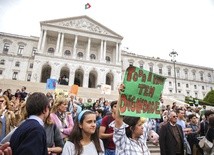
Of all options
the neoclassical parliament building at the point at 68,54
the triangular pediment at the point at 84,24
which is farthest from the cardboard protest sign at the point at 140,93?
the triangular pediment at the point at 84,24

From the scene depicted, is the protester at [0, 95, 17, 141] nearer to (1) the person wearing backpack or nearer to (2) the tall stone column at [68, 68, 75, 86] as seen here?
(1) the person wearing backpack

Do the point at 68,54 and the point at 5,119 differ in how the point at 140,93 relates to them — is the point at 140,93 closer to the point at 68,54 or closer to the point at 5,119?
the point at 5,119

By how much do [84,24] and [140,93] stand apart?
4324 centimetres

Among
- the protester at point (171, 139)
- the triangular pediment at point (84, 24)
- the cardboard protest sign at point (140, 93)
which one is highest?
the triangular pediment at point (84, 24)

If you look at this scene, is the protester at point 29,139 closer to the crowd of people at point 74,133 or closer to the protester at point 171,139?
the crowd of people at point 74,133

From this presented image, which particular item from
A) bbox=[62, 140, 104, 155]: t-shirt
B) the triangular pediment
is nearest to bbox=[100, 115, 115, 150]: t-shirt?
bbox=[62, 140, 104, 155]: t-shirt

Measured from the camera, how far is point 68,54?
148 feet

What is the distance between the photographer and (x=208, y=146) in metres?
4.31

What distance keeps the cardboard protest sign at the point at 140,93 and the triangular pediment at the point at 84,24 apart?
1640 inches

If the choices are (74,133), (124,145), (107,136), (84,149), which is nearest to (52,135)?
(74,133)

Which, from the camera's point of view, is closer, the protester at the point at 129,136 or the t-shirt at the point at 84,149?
the t-shirt at the point at 84,149

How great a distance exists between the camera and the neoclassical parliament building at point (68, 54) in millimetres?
39250

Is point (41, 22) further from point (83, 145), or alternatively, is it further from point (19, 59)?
point (83, 145)

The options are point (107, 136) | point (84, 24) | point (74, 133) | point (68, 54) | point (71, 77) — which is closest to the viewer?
point (74, 133)
